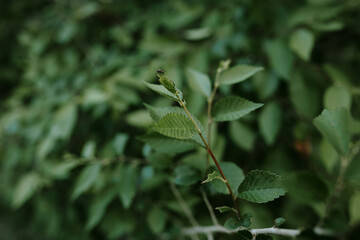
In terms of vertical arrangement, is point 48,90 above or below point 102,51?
below

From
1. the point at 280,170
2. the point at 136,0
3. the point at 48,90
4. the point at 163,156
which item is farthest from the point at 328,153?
the point at 136,0

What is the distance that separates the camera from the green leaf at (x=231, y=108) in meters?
0.48

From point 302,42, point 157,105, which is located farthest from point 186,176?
point 302,42

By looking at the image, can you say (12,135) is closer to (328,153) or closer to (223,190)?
(223,190)

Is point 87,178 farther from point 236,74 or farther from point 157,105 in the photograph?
point 236,74

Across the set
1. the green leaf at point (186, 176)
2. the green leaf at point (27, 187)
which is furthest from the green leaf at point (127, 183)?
the green leaf at point (27, 187)

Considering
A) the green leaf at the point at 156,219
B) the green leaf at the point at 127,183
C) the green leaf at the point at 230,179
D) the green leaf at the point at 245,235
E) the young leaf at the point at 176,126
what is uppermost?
the young leaf at the point at 176,126

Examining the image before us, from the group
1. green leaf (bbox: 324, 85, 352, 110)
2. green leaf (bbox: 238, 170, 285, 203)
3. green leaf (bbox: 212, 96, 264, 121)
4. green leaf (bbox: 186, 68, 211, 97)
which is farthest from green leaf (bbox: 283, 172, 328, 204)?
green leaf (bbox: 324, 85, 352, 110)

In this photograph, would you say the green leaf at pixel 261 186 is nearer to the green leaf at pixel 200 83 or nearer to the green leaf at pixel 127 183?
the green leaf at pixel 200 83

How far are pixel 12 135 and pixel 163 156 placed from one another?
1.09 metres

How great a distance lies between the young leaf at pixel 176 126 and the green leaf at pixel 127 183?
1.36 ft

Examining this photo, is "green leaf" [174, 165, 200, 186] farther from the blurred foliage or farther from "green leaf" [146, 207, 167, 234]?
"green leaf" [146, 207, 167, 234]

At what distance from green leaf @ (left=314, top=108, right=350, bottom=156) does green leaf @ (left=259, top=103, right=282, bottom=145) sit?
1.55ft

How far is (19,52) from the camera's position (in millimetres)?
1849
